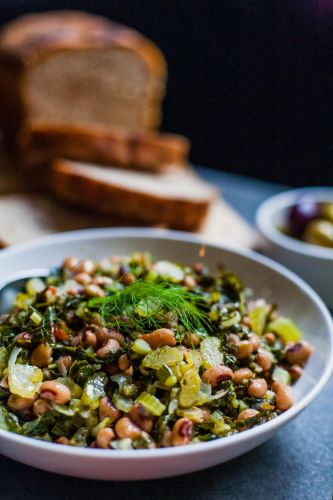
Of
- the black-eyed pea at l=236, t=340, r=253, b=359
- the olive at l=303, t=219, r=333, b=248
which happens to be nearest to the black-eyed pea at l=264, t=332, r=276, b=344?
the black-eyed pea at l=236, t=340, r=253, b=359

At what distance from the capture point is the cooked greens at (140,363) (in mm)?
2070

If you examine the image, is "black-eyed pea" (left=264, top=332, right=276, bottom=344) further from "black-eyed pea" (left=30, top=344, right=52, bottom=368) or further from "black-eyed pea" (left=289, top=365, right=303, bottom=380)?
"black-eyed pea" (left=30, top=344, right=52, bottom=368)

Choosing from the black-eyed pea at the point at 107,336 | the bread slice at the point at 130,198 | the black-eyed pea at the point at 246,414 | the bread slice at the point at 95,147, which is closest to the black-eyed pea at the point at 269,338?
the black-eyed pea at the point at 246,414

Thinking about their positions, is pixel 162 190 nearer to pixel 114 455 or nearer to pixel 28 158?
pixel 28 158

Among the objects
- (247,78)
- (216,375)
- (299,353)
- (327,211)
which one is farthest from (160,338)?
(247,78)

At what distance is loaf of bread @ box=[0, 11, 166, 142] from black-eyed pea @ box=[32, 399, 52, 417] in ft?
12.6

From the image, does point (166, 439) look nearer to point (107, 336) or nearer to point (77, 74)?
point (107, 336)

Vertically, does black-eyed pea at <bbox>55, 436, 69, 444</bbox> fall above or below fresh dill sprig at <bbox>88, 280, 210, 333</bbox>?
below

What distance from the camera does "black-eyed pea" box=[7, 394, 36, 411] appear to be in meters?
2.12

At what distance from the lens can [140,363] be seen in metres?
2.24

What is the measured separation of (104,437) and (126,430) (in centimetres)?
8

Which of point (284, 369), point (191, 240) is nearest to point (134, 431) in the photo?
point (284, 369)

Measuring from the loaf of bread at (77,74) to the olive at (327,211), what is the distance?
2559mm

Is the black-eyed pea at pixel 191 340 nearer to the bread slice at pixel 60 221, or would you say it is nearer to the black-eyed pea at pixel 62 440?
the black-eyed pea at pixel 62 440
